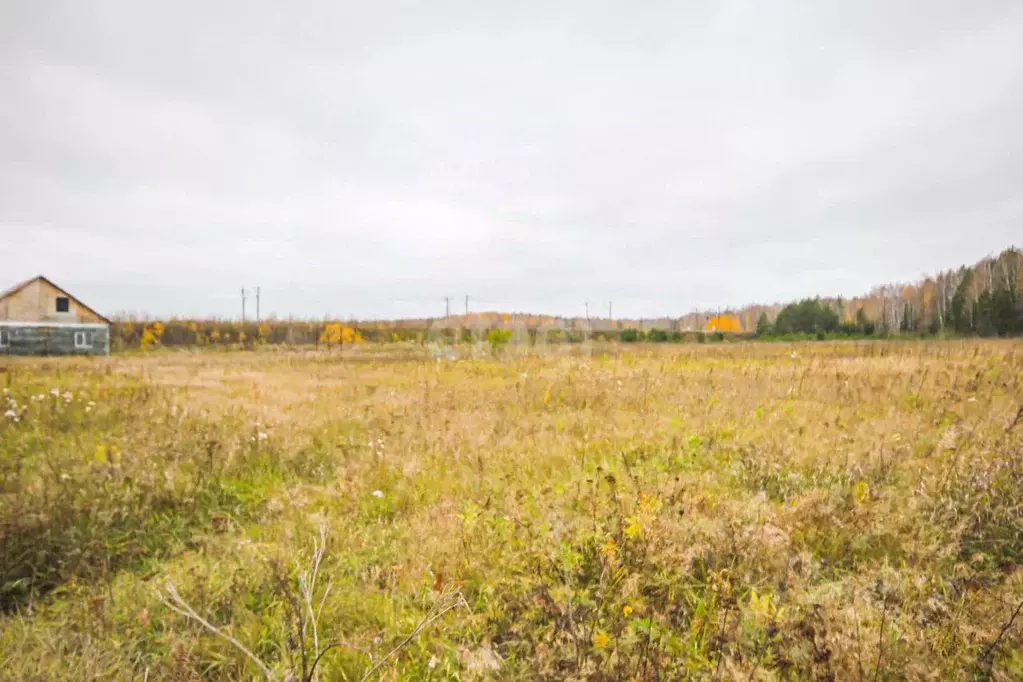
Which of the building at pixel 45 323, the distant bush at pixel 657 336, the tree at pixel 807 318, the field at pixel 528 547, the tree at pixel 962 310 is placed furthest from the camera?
the tree at pixel 807 318

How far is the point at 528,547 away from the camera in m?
3.00

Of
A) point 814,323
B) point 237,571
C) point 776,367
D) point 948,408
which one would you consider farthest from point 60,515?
point 814,323

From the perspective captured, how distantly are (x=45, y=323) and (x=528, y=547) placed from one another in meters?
43.1

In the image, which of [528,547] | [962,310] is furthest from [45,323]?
[962,310]

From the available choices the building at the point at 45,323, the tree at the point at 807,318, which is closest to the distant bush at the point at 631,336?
the tree at the point at 807,318

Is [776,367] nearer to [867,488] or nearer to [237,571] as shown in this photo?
[867,488]

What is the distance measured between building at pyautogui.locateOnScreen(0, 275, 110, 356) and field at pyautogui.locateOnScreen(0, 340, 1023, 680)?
1391 inches

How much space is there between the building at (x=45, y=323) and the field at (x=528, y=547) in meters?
35.3

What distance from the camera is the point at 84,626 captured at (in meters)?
2.61

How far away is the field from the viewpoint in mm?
2178

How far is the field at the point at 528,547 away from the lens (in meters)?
2.18

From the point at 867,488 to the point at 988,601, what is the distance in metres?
1.31

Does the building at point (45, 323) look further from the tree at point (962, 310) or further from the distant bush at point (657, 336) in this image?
the tree at point (962, 310)

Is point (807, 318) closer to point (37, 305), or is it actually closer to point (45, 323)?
point (45, 323)
